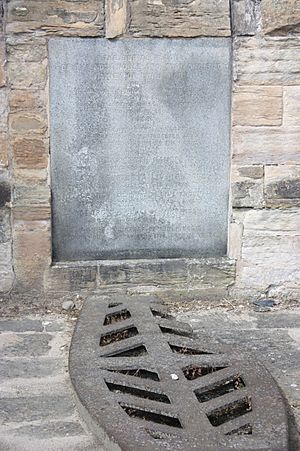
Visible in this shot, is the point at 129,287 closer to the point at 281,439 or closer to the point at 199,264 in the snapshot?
the point at 199,264

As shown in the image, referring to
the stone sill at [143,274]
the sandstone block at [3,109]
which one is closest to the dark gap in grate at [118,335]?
the stone sill at [143,274]

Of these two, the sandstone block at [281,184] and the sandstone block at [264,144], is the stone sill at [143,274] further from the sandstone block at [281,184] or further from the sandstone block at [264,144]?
the sandstone block at [264,144]

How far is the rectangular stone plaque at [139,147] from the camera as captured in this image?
398cm

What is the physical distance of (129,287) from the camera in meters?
4.09

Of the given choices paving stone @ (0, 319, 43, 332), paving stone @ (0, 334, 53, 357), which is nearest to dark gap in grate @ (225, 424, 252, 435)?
paving stone @ (0, 334, 53, 357)

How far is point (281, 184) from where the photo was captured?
4.07m

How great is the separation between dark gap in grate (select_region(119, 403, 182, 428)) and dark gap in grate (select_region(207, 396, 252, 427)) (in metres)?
0.14

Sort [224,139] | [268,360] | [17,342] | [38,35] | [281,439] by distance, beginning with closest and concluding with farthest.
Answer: [281,439] < [268,360] < [17,342] < [38,35] < [224,139]

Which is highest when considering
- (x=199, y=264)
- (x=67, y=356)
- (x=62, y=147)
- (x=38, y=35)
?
(x=38, y=35)

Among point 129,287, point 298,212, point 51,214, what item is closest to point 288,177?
point 298,212

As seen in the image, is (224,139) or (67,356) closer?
(67,356)

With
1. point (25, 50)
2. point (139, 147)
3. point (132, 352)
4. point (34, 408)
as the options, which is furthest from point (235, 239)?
point (34, 408)

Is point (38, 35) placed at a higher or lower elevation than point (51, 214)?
higher

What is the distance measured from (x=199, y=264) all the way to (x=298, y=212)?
0.69 meters
